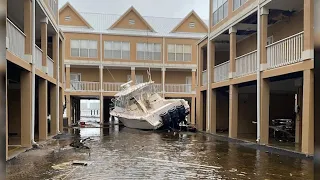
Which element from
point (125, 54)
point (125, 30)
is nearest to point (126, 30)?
point (125, 30)

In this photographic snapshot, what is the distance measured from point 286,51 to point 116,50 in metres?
23.9

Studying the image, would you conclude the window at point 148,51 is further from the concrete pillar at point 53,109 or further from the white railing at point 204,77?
the concrete pillar at point 53,109

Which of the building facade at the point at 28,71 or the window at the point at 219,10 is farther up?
the window at the point at 219,10

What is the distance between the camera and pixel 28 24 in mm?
13148

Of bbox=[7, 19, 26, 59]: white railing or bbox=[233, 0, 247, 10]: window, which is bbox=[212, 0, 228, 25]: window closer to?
bbox=[233, 0, 247, 10]: window

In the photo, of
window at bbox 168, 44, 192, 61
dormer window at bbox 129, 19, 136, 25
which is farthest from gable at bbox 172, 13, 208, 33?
dormer window at bbox 129, 19, 136, 25

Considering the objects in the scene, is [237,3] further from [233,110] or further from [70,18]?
[70,18]

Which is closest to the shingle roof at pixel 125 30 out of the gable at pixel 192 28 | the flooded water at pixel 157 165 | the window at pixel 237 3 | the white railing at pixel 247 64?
the gable at pixel 192 28

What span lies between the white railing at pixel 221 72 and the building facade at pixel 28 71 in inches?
415

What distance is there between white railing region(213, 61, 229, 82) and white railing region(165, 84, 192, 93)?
570 inches

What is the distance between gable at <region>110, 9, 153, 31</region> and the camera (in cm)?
3619

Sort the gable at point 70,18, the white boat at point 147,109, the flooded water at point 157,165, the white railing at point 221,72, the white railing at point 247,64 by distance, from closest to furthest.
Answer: the flooded water at point 157,165, the white railing at point 247,64, the white railing at point 221,72, the white boat at point 147,109, the gable at point 70,18

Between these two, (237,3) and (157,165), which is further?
(237,3)

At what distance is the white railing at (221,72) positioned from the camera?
19.4m
